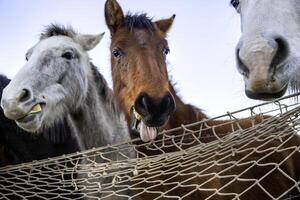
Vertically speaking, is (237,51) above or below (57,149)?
above

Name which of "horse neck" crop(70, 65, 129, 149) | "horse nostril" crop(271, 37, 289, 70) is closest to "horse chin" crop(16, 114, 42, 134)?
"horse neck" crop(70, 65, 129, 149)

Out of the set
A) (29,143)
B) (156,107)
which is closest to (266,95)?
(156,107)

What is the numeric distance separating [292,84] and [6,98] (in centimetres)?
176

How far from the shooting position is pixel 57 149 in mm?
3129

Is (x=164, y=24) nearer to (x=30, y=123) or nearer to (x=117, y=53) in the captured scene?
(x=117, y=53)

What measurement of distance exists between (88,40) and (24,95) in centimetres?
98

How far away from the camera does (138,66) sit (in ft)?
8.72

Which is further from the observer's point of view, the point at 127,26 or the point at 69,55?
the point at 69,55

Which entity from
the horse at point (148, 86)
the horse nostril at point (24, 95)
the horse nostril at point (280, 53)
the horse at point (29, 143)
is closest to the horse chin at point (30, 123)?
the horse nostril at point (24, 95)

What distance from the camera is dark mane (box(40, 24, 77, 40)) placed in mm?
3480

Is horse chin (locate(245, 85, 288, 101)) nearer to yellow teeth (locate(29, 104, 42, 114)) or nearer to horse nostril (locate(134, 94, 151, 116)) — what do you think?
horse nostril (locate(134, 94, 151, 116))

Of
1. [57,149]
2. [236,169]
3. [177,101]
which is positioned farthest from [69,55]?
[236,169]

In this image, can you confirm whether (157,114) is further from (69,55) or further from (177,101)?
(69,55)

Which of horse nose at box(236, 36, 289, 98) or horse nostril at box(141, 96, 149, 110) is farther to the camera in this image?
horse nostril at box(141, 96, 149, 110)
